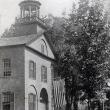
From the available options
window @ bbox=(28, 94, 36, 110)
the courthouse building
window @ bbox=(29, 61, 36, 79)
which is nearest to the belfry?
the courthouse building

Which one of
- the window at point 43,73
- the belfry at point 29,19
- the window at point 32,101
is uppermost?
the belfry at point 29,19

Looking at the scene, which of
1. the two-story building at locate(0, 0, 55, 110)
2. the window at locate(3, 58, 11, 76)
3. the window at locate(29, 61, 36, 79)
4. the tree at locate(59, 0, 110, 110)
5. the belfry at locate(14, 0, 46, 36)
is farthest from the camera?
the belfry at locate(14, 0, 46, 36)

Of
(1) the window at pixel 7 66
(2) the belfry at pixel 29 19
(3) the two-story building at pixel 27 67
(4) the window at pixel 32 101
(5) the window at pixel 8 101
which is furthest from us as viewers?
(2) the belfry at pixel 29 19

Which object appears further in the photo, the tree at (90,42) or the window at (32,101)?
the window at (32,101)

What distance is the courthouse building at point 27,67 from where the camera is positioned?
2664cm

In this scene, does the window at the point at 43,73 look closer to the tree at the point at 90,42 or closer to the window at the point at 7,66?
the tree at the point at 90,42

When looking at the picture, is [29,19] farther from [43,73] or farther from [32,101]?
[32,101]

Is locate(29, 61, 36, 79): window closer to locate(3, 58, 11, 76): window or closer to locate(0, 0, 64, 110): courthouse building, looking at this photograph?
locate(0, 0, 64, 110): courthouse building

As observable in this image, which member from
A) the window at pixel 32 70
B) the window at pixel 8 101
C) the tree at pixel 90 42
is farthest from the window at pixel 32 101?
the tree at pixel 90 42

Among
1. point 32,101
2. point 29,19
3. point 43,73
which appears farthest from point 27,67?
point 29,19

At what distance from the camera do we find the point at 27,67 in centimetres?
2742

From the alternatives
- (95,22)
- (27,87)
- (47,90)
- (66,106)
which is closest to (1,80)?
(27,87)

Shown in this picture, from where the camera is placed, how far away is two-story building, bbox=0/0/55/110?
26.6m

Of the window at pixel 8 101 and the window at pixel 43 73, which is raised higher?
the window at pixel 43 73
